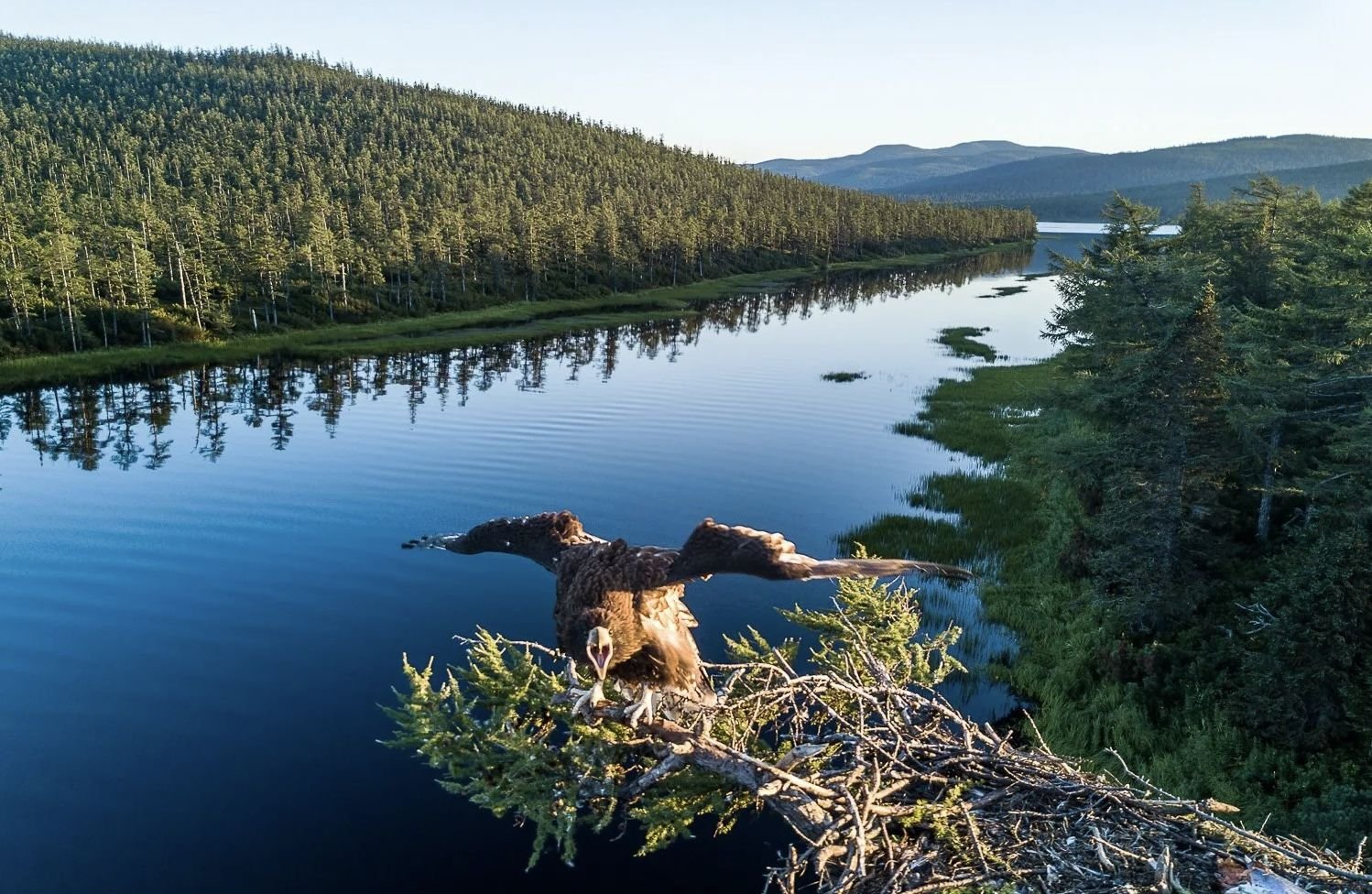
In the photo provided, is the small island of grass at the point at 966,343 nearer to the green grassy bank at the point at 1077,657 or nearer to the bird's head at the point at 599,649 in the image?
the green grassy bank at the point at 1077,657

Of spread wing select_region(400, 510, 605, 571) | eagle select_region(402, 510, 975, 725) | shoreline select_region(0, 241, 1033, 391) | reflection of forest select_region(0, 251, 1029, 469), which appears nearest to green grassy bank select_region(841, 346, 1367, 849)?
eagle select_region(402, 510, 975, 725)

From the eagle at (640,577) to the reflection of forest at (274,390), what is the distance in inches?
1400

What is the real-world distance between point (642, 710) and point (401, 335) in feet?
246

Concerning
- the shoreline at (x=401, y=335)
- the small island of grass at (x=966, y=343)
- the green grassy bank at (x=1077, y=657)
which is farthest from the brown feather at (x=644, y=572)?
the shoreline at (x=401, y=335)

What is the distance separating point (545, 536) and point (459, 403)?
1648 inches

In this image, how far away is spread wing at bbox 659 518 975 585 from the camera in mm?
7199

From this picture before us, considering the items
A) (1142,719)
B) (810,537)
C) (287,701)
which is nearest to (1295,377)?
(1142,719)

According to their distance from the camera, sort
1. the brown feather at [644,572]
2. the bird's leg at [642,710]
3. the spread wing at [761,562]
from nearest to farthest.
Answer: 1. the spread wing at [761,562]
2. the brown feather at [644,572]
3. the bird's leg at [642,710]

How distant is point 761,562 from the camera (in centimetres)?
754

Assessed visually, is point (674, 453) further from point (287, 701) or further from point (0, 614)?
point (0, 614)

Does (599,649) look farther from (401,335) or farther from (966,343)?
(401,335)

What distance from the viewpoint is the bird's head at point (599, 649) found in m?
8.42

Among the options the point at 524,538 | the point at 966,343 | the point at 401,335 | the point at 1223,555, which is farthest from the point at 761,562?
the point at 401,335

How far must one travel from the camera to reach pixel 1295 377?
64.7 feet
